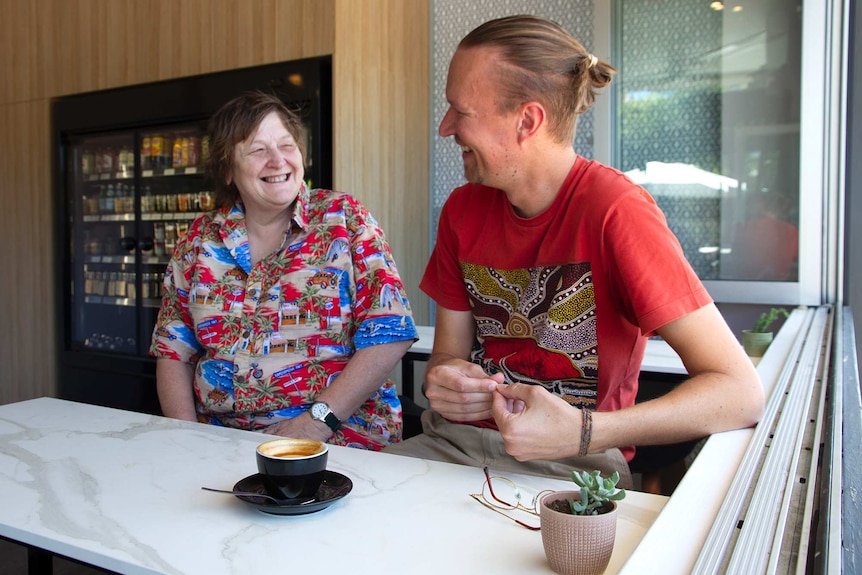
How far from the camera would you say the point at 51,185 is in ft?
14.5

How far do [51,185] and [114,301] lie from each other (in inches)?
31.5

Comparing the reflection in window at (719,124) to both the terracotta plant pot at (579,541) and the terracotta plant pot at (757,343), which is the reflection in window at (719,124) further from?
the terracotta plant pot at (579,541)

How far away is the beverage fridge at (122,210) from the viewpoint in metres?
3.94

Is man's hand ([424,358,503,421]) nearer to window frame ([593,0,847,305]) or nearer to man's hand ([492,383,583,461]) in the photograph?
man's hand ([492,383,583,461])

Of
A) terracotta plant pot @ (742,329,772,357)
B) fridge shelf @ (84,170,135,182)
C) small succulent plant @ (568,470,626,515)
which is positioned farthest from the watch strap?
fridge shelf @ (84,170,135,182)

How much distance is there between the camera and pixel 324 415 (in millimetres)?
1749

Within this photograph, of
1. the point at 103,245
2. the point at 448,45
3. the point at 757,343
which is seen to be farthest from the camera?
the point at 103,245

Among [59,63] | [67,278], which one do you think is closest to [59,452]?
[67,278]

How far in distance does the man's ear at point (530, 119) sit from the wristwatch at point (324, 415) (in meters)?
0.79

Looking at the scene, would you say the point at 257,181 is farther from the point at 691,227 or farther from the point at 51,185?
the point at 51,185

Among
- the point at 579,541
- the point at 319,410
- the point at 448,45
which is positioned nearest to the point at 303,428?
the point at 319,410

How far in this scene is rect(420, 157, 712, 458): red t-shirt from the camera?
1213 mm

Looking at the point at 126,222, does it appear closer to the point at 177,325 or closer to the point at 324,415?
the point at 177,325

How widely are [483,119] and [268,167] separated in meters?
0.79
